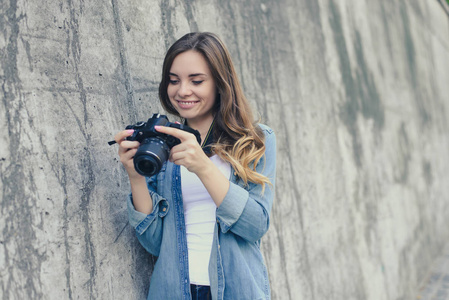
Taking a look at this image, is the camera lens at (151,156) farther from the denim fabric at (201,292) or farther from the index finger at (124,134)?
the denim fabric at (201,292)

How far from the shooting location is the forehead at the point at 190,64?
1918 millimetres

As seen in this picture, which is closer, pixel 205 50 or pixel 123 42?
pixel 205 50

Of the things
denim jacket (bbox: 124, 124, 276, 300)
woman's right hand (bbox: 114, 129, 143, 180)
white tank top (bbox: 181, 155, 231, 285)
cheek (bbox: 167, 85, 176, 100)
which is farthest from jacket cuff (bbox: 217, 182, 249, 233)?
cheek (bbox: 167, 85, 176, 100)

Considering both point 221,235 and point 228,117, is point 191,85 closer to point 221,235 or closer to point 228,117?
point 228,117

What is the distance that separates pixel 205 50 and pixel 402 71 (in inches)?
223

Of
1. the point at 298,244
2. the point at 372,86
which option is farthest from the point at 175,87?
the point at 372,86

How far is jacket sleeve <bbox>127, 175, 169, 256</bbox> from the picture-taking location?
6.19 ft

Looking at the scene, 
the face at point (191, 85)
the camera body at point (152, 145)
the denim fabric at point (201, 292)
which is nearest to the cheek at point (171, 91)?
the face at point (191, 85)

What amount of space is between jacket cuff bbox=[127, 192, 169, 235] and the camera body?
304mm

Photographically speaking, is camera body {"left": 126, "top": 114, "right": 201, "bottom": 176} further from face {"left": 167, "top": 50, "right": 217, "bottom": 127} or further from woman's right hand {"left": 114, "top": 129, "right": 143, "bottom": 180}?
face {"left": 167, "top": 50, "right": 217, "bottom": 127}

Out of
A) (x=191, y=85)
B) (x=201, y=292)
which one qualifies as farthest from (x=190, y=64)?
(x=201, y=292)

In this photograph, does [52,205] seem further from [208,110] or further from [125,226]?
[208,110]

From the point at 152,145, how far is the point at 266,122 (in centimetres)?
174

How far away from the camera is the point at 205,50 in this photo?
1918mm
